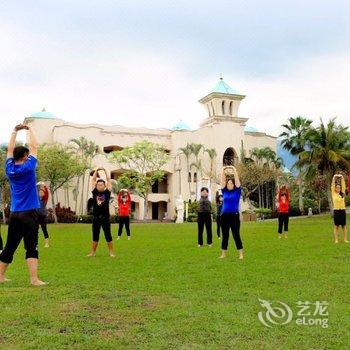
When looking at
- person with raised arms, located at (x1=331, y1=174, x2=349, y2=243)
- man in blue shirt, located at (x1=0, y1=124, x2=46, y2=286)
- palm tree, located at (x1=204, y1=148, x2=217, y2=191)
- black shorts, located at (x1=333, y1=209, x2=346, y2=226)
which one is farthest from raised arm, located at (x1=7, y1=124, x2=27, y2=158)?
palm tree, located at (x1=204, y1=148, x2=217, y2=191)

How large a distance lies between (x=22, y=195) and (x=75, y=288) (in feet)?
4.59

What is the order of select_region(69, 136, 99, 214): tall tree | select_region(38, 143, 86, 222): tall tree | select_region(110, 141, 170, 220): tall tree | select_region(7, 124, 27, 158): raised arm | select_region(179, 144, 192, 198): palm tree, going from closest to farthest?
select_region(7, 124, 27, 158): raised arm
select_region(38, 143, 86, 222): tall tree
select_region(110, 141, 170, 220): tall tree
select_region(69, 136, 99, 214): tall tree
select_region(179, 144, 192, 198): palm tree

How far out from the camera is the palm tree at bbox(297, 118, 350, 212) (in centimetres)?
3850

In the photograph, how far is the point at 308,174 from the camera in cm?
3953

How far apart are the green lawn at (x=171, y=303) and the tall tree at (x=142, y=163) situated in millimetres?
43699

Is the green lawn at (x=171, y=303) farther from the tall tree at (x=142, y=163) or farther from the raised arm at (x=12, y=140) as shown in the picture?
the tall tree at (x=142, y=163)

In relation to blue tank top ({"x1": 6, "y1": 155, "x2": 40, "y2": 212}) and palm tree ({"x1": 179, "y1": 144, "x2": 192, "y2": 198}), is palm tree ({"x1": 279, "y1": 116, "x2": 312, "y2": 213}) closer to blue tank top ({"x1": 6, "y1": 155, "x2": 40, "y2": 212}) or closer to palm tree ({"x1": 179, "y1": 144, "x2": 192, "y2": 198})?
palm tree ({"x1": 179, "y1": 144, "x2": 192, "y2": 198})

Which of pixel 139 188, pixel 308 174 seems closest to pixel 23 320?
pixel 308 174

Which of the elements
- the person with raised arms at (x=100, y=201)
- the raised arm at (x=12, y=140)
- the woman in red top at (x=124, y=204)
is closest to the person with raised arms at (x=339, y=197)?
the person with raised arms at (x=100, y=201)

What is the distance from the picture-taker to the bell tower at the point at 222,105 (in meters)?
63.1

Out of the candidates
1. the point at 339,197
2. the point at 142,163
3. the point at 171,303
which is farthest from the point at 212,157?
the point at 171,303

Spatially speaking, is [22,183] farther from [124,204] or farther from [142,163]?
[142,163]

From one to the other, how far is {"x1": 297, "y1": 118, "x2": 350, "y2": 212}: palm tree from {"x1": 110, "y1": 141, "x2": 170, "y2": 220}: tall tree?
18549mm

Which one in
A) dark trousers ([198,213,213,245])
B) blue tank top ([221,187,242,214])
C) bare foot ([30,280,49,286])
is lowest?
bare foot ([30,280,49,286])
